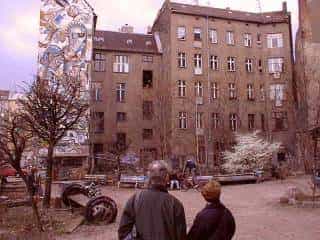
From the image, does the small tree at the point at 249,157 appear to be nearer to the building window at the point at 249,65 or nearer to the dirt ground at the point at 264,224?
the building window at the point at 249,65

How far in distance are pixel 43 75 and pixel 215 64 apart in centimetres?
1775

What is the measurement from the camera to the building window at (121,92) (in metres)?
41.5

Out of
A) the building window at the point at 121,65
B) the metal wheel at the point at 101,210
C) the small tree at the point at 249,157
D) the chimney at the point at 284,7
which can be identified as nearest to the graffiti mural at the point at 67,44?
the building window at the point at 121,65

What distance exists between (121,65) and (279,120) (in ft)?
58.1

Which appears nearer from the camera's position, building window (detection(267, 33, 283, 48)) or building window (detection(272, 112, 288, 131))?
building window (detection(272, 112, 288, 131))

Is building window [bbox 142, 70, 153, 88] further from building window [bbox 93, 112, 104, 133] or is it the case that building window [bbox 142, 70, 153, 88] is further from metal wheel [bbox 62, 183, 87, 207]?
metal wheel [bbox 62, 183, 87, 207]

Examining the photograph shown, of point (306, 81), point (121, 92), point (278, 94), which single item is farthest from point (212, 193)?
point (278, 94)

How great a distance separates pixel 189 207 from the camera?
15797 millimetres

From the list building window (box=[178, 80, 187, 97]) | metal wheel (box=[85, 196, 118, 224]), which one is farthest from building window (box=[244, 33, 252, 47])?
metal wheel (box=[85, 196, 118, 224])

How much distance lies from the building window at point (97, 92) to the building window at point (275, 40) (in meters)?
19.2

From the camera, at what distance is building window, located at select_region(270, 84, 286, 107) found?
4300cm

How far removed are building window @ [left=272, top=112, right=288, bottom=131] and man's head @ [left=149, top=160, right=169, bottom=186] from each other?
131ft

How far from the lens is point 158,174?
4.33 meters

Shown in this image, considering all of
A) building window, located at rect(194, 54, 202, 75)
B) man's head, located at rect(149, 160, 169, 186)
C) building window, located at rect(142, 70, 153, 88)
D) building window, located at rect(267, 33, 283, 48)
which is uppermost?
building window, located at rect(267, 33, 283, 48)
